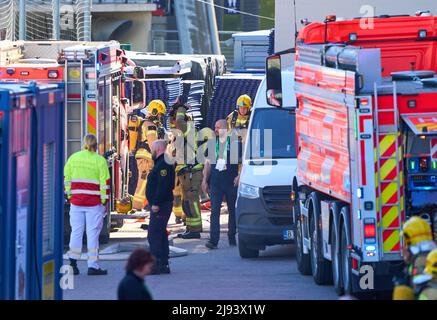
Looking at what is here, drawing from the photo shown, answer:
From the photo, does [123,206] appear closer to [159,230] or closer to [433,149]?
[159,230]

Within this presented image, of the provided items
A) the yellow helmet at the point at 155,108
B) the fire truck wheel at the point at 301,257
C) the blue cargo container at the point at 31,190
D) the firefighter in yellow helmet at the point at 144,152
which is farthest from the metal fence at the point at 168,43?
the blue cargo container at the point at 31,190

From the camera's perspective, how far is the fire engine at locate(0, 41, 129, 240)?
19.3m

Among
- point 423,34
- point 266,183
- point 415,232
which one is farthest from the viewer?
point 266,183

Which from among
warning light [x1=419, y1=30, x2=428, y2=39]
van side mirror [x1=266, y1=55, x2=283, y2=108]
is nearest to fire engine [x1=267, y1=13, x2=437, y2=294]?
warning light [x1=419, y1=30, x2=428, y2=39]

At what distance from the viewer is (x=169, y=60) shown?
1319 inches

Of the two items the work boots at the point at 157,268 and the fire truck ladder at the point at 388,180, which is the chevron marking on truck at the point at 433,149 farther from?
the work boots at the point at 157,268

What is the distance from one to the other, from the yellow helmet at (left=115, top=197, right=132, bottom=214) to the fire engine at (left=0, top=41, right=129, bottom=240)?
0.10 meters

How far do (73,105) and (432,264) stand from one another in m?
11.3

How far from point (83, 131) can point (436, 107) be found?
746 cm

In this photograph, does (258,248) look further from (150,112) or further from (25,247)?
(25,247)

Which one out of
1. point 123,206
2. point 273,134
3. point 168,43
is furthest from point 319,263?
point 168,43

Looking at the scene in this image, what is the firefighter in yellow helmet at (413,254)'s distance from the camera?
8.74 metres

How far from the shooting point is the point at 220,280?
16.1m

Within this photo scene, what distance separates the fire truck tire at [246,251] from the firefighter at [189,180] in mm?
2462
